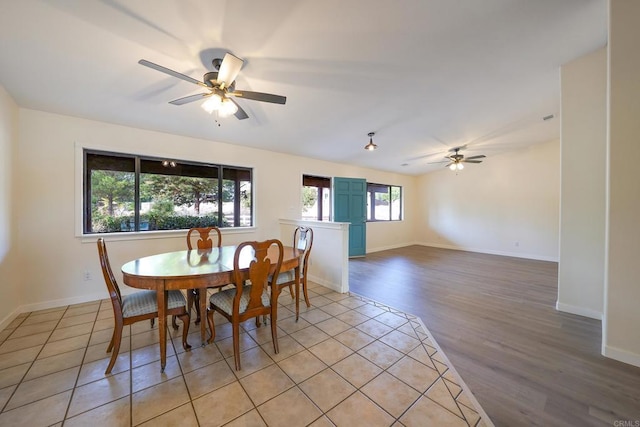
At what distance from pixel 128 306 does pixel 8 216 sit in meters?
2.01

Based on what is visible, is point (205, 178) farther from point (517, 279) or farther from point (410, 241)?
Answer: point (410, 241)

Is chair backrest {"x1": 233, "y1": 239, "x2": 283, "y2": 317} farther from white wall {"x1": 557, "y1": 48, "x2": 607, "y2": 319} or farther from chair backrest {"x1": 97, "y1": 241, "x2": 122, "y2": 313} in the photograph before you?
white wall {"x1": 557, "y1": 48, "x2": 607, "y2": 319}

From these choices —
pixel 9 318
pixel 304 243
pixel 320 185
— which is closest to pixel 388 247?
pixel 320 185

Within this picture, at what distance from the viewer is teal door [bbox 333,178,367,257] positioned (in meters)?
5.91

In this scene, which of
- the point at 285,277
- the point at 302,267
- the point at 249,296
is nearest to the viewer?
the point at 249,296

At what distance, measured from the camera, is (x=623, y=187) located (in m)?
1.96

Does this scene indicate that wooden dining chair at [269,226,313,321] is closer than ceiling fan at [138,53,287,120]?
No

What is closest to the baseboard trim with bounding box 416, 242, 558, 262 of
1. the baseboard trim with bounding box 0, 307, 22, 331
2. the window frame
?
the window frame

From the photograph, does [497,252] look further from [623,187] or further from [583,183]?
[623,187]

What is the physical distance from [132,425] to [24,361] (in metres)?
1.43

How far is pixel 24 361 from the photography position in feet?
6.34

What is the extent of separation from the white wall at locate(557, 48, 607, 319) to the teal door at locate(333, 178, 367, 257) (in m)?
3.79

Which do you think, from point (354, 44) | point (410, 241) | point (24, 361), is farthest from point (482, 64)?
point (410, 241)

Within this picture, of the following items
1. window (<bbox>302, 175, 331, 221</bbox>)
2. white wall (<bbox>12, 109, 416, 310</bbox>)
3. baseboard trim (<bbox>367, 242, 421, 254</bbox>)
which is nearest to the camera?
white wall (<bbox>12, 109, 416, 310</bbox>)
